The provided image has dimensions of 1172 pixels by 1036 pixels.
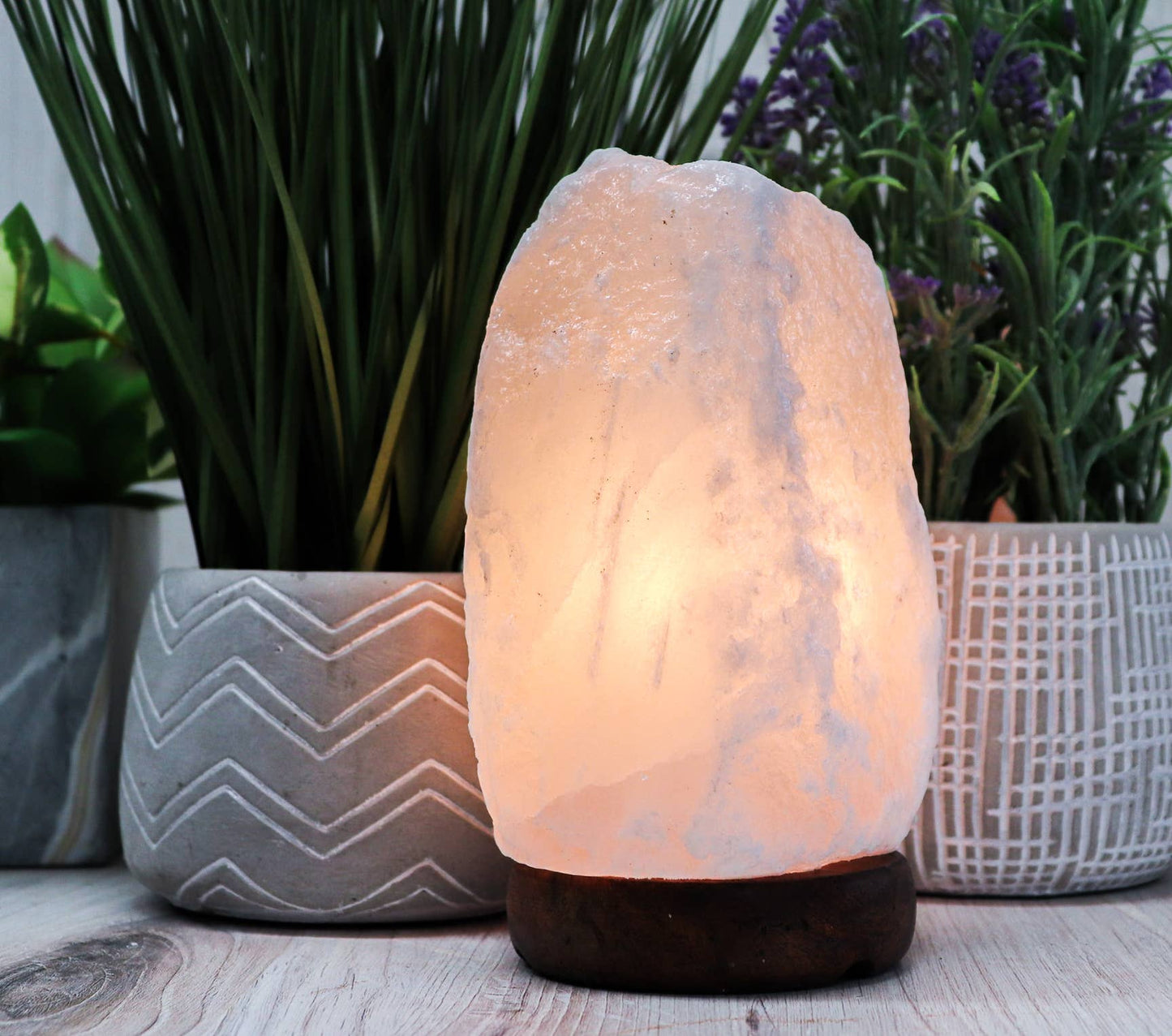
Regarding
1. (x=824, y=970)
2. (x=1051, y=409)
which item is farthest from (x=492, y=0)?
(x=824, y=970)

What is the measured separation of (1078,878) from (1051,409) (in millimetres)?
238

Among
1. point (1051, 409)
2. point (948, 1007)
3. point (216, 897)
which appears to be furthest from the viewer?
point (1051, 409)

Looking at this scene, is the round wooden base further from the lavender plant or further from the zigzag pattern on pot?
the lavender plant

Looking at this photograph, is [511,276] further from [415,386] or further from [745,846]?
[745,846]

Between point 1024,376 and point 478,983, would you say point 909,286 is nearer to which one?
point 1024,376

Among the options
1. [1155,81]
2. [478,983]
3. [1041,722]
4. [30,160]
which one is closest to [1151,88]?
[1155,81]

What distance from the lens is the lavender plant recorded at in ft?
2.29

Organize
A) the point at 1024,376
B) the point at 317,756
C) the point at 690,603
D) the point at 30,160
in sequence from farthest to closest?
the point at 30,160
the point at 1024,376
the point at 317,756
the point at 690,603

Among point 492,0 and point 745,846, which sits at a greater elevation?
point 492,0

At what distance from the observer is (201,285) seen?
2.13 feet

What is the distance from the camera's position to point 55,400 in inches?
31.1

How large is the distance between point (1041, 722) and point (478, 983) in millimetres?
305

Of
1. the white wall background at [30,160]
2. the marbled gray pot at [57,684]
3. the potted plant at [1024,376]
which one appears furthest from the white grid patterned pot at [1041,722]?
the white wall background at [30,160]

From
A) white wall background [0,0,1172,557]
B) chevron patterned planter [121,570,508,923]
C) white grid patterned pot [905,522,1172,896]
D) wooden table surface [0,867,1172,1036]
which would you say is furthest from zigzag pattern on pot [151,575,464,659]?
white wall background [0,0,1172,557]
